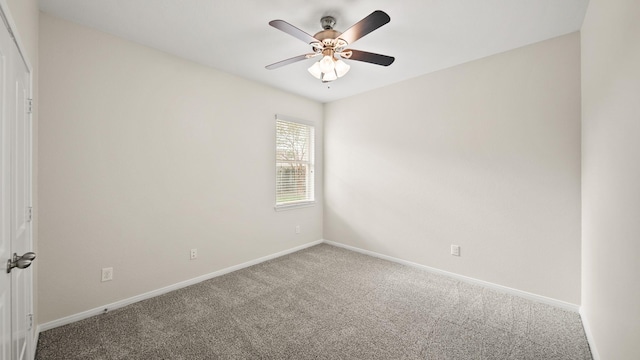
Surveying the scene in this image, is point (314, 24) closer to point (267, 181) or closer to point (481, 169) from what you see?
point (267, 181)

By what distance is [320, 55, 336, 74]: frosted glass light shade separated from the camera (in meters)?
2.17

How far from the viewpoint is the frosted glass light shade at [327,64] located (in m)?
2.17

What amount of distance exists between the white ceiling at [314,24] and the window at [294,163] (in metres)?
1.25

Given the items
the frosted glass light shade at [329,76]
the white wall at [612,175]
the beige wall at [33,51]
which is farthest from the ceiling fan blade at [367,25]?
the beige wall at [33,51]

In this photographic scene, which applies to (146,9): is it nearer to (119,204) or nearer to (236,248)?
(119,204)

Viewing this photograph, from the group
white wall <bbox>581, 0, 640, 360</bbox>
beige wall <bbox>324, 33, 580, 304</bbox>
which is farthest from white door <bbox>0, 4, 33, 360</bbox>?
beige wall <bbox>324, 33, 580, 304</bbox>

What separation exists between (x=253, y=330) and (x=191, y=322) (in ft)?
1.86

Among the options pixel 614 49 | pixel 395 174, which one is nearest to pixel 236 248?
pixel 395 174

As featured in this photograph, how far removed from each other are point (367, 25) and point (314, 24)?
698 millimetres

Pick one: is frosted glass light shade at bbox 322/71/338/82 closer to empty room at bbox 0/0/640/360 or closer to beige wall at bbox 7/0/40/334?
empty room at bbox 0/0/640/360

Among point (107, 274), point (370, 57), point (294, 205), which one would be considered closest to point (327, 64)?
point (370, 57)

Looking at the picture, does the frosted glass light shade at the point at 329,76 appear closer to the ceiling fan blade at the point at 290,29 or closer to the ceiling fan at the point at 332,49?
the ceiling fan at the point at 332,49

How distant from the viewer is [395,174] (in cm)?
365

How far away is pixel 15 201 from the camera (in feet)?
4.26
